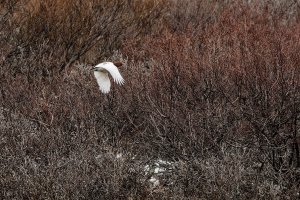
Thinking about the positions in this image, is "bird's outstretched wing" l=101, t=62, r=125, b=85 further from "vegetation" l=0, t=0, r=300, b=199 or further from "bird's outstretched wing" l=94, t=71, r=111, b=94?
"vegetation" l=0, t=0, r=300, b=199

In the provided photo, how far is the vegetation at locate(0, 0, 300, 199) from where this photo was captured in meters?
5.36

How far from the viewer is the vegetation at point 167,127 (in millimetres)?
5363

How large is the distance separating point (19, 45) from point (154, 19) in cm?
322

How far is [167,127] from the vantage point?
6.25 meters

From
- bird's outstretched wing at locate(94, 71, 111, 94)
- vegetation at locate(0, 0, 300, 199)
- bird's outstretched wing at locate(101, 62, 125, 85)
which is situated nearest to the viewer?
vegetation at locate(0, 0, 300, 199)

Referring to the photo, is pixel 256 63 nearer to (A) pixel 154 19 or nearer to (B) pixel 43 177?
(B) pixel 43 177

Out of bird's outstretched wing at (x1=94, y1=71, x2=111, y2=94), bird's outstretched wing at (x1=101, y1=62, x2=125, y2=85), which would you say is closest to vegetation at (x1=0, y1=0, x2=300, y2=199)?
bird's outstretched wing at (x1=94, y1=71, x2=111, y2=94)

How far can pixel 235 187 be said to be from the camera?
5.14 m

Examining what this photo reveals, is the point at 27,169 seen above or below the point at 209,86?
below

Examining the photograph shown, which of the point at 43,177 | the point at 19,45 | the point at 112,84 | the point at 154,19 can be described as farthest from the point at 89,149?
the point at 154,19

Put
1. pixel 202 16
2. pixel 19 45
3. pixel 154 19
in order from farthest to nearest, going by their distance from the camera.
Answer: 1. pixel 202 16
2. pixel 154 19
3. pixel 19 45

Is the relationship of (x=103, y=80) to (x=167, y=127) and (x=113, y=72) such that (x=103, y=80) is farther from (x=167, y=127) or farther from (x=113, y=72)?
(x=167, y=127)

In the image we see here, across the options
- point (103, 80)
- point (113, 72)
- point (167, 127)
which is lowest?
point (167, 127)

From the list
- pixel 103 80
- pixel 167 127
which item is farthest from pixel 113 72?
pixel 167 127
